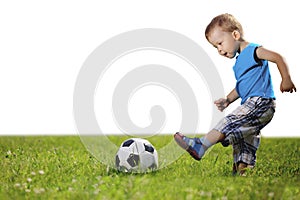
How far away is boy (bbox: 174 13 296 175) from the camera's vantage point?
6.01 meters

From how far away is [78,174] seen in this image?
589cm

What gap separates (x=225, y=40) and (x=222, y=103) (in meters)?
0.84

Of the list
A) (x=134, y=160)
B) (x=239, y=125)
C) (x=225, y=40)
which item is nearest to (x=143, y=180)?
(x=134, y=160)

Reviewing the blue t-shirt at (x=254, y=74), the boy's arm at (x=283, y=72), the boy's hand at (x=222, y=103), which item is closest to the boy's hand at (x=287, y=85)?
the boy's arm at (x=283, y=72)

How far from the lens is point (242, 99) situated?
20.7 ft

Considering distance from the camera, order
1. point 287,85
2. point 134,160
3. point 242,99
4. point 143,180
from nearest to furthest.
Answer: point 143,180 < point 287,85 < point 134,160 < point 242,99

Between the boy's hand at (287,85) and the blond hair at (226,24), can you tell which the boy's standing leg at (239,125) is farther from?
the blond hair at (226,24)

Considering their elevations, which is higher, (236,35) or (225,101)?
(236,35)

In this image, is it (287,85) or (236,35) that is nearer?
(287,85)

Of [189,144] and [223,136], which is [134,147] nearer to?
[189,144]

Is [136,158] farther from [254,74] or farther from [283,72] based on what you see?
[283,72]

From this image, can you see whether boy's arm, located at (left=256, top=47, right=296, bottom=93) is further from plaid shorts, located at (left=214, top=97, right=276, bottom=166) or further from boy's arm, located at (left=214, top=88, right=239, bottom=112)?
boy's arm, located at (left=214, top=88, right=239, bottom=112)

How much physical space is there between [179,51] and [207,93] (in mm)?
660

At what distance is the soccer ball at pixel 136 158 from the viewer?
5973 mm
